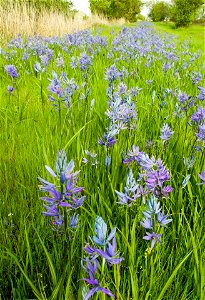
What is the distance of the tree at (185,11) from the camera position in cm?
3234

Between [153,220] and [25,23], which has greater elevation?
[25,23]

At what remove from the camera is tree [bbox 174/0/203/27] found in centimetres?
3234

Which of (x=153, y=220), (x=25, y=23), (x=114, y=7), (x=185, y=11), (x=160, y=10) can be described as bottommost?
(x=153, y=220)

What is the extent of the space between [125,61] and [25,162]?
11.4 ft

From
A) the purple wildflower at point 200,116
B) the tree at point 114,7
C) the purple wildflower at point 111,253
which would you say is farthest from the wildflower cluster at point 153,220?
the tree at point 114,7

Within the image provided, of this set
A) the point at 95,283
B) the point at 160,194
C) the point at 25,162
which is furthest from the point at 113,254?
the point at 25,162

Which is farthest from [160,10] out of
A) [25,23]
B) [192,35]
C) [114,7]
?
[25,23]

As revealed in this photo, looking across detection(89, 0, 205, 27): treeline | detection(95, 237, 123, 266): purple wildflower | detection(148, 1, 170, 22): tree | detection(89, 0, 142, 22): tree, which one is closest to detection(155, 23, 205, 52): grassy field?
detection(89, 0, 205, 27): treeline

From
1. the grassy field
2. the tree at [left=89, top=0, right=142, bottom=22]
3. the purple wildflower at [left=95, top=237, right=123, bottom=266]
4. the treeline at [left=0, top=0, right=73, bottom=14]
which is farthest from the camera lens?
the tree at [left=89, top=0, right=142, bottom=22]

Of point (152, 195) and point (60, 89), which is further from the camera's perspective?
point (60, 89)

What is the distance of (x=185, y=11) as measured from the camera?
109 ft

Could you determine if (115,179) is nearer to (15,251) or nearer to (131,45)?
(15,251)

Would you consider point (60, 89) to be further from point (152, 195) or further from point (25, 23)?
point (25, 23)

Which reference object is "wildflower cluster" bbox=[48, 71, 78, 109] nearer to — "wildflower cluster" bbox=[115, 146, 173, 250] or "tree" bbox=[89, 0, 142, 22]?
"wildflower cluster" bbox=[115, 146, 173, 250]
